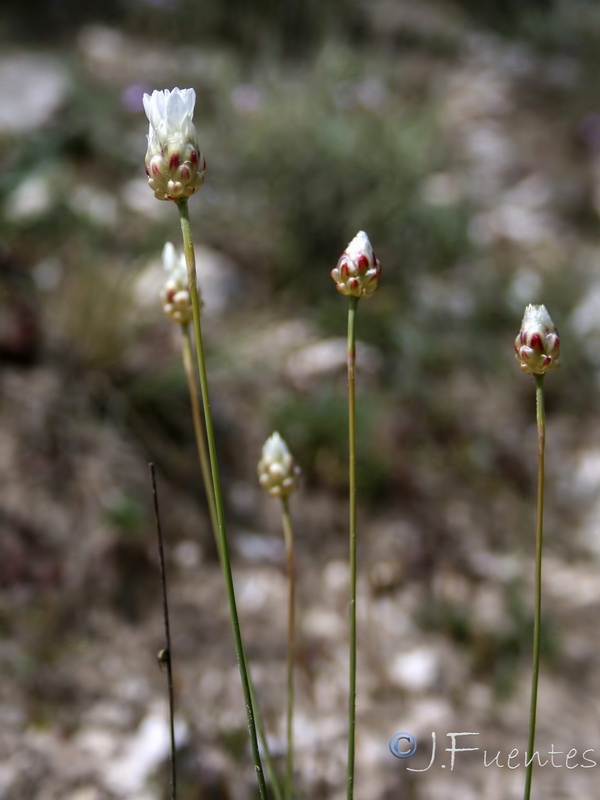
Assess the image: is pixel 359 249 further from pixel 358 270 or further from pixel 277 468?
pixel 277 468

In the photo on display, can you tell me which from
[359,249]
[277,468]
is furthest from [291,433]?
[359,249]

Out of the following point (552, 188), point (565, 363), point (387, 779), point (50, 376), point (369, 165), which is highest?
point (552, 188)

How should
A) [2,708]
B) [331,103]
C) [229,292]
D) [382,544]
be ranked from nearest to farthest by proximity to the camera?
[2,708] < [382,544] < [229,292] < [331,103]

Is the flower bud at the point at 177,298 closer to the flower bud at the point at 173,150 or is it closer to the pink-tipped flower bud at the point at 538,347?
the flower bud at the point at 173,150

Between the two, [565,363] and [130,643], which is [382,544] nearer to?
[130,643]

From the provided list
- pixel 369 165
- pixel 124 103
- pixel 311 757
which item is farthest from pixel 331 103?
pixel 311 757

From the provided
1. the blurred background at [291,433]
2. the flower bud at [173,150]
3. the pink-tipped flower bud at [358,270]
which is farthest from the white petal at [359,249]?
the blurred background at [291,433]

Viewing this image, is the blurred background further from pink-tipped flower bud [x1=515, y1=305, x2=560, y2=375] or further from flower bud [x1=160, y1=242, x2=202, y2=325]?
pink-tipped flower bud [x1=515, y1=305, x2=560, y2=375]

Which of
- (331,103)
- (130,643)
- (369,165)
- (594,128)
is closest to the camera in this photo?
(130,643)
